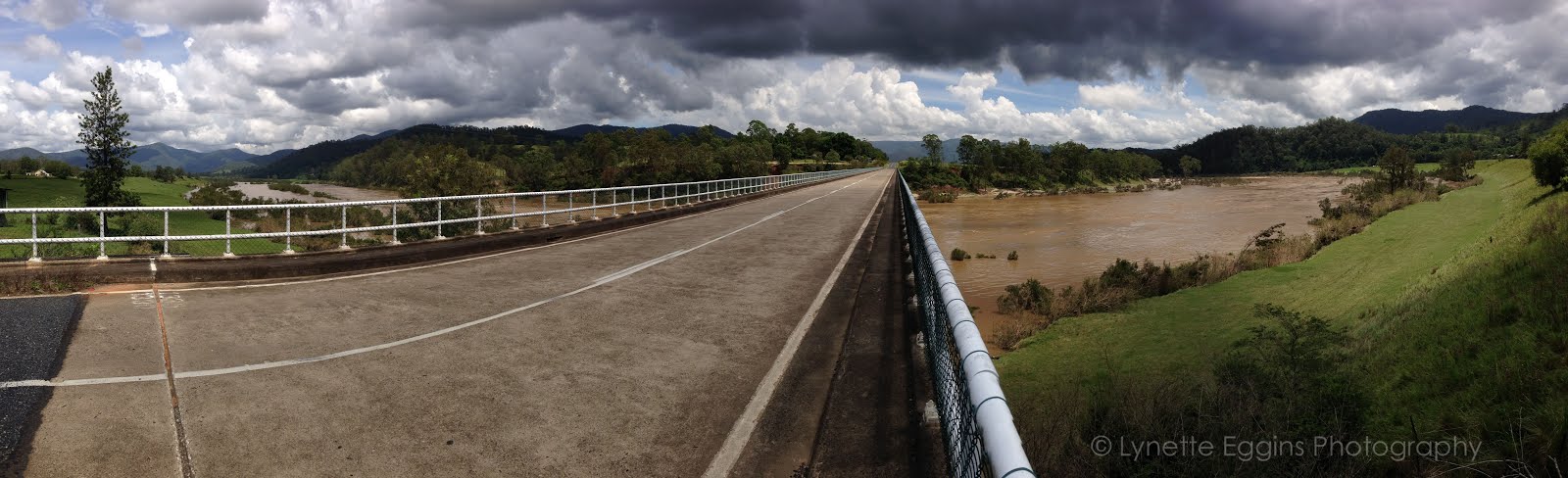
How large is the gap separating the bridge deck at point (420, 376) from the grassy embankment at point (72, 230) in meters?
7.05

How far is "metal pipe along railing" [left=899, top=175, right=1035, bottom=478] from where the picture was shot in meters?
2.18

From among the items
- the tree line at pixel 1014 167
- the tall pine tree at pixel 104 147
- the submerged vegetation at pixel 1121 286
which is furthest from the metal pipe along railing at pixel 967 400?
the tree line at pixel 1014 167

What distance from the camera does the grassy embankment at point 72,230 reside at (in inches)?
1391

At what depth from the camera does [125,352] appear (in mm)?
6719

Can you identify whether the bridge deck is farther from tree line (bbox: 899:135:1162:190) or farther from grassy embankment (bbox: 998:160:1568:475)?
tree line (bbox: 899:135:1162:190)

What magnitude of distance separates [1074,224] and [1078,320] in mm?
33121

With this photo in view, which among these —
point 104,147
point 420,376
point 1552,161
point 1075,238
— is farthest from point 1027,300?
point 104,147

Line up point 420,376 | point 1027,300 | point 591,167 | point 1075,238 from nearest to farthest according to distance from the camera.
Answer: point 420,376 → point 1027,300 → point 1075,238 → point 591,167

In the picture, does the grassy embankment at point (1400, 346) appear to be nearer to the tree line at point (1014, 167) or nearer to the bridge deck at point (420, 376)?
the bridge deck at point (420, 376)

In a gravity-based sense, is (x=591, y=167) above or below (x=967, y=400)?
above

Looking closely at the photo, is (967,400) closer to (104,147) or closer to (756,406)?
(756,406)

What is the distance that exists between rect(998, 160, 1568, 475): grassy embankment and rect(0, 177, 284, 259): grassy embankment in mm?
16209

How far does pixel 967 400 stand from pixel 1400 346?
8564 mm

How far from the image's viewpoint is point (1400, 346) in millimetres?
8633
